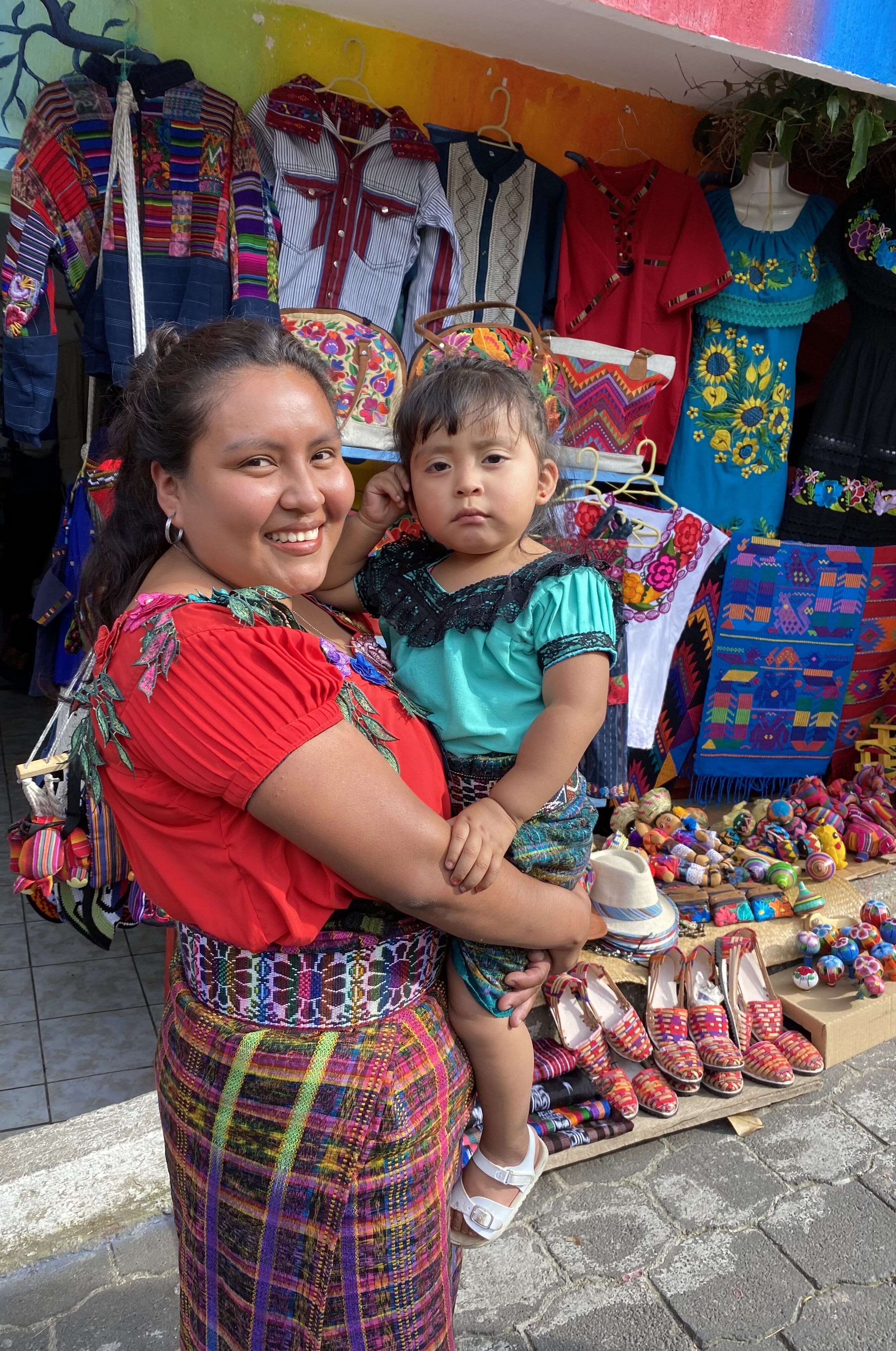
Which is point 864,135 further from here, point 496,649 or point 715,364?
point 496,649

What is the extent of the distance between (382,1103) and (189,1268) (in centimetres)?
42

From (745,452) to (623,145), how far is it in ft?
4.33

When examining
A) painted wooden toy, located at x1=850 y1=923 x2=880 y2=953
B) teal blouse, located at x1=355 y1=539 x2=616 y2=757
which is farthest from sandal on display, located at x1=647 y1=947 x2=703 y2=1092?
teal blouse, located at x1=355 y1=539 x2=616 y2=757

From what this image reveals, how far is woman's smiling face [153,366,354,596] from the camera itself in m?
1.19

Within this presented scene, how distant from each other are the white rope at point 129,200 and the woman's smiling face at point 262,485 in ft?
5.73

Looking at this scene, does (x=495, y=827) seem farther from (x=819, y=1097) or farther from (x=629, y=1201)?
(x=819, y=1097)

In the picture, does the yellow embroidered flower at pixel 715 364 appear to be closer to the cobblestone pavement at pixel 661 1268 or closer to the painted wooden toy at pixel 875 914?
the painted wooden toy at pixel 875 914

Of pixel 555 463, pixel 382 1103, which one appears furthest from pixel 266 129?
pixel 382 1103

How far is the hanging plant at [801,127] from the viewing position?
321cm

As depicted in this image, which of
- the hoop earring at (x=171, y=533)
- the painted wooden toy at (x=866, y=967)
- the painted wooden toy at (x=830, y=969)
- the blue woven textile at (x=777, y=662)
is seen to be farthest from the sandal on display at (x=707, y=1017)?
the hoop earring at (x=171, y=533)

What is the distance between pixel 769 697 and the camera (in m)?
4.33

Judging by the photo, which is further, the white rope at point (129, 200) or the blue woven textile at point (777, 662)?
the blue woven textile at point (777, 662)

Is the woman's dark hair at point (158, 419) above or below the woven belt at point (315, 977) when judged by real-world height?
above

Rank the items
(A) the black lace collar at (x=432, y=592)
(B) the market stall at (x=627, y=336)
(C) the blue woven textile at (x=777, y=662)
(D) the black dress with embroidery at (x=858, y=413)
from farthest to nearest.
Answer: (C) the blue woven textile at (x=777, y=662), (D) the black dress with embroidery at (x=858, y=413), (B) the market stall at (x=627, y=336), (A) the black lace collar at (x=432, y=592)
